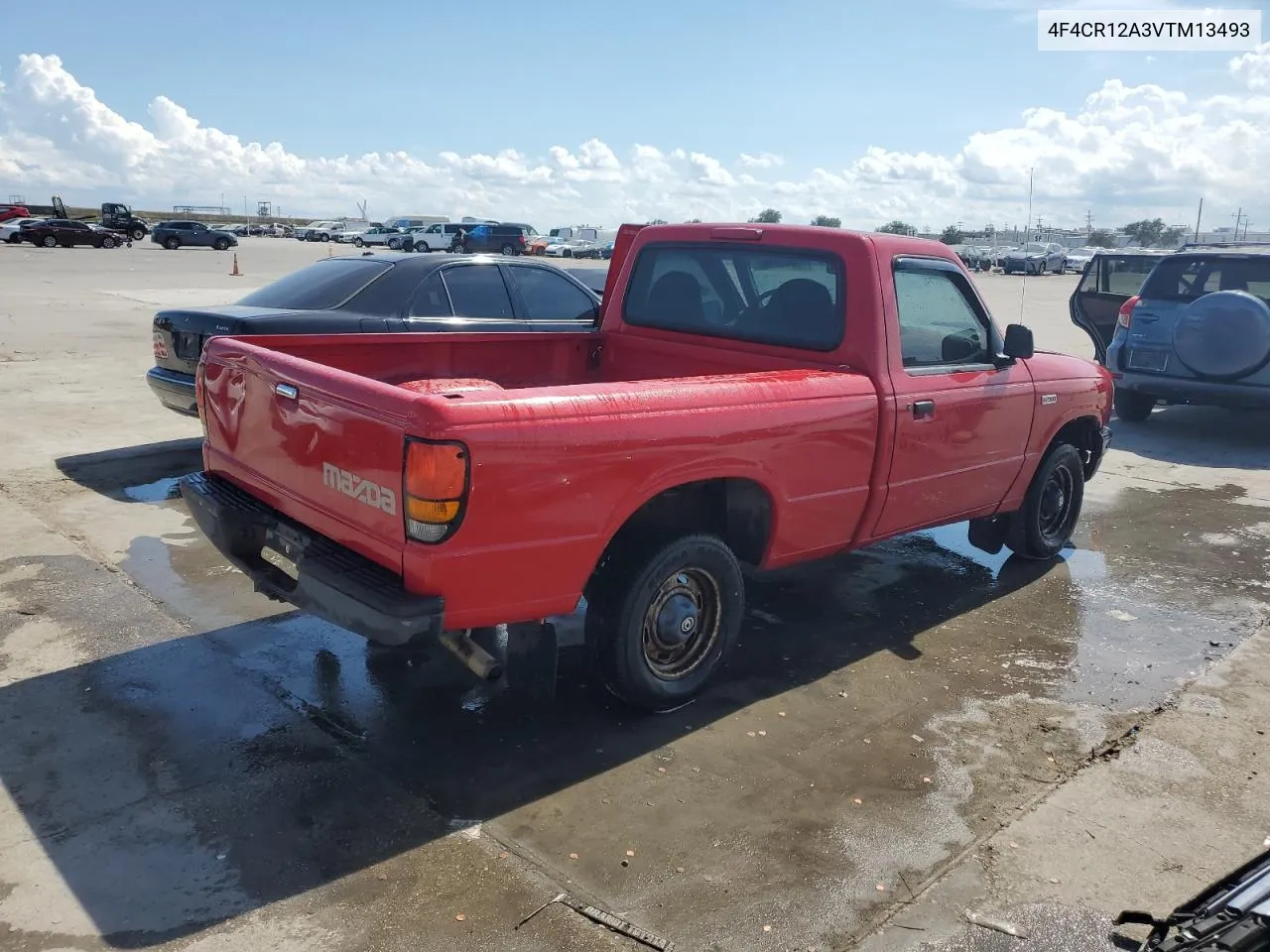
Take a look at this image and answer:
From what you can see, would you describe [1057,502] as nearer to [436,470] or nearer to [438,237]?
[436,470]

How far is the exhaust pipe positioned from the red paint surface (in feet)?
0.58

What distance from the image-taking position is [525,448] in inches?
129

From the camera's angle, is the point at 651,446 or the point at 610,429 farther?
the point at 651,446

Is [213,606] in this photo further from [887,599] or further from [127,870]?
[887,599]

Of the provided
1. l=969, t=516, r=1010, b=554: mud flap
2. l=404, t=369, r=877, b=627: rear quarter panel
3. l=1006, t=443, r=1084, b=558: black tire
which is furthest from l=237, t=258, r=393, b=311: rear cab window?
l=1006, t=443, r=1084, b=558: black tire

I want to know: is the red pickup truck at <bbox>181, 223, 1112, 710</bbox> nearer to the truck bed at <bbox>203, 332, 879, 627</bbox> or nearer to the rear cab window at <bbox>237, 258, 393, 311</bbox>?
the truck bed at <bbox>203, 332, 879, 627</bbox>

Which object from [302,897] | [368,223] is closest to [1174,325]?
[302,897]

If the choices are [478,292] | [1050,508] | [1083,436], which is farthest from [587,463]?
[478,292]

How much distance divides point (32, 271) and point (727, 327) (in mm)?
27205

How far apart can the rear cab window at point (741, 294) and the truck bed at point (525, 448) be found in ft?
0.61

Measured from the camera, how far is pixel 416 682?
4.43m

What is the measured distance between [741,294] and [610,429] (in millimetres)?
1934

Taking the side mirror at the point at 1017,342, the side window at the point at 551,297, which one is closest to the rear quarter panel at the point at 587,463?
the side mirror at the point at 1017,342

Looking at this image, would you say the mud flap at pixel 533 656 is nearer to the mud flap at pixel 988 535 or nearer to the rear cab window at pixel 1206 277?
the mud flap at pixel 988 535
